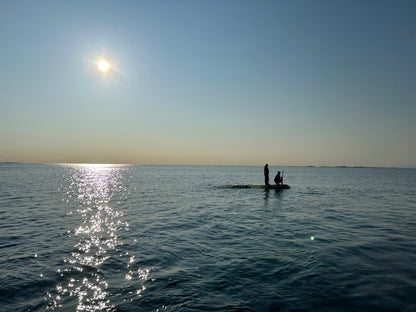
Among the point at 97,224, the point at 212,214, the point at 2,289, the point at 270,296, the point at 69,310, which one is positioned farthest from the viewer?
the point at 212,214

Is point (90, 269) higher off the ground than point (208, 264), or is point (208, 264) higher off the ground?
point (208, 264)

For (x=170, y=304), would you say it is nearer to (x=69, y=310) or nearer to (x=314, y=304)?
(x=69, y=310)

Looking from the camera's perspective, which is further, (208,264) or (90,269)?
(208,264)

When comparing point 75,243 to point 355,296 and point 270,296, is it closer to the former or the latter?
point 270,296

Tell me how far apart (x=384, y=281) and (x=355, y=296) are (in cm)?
181

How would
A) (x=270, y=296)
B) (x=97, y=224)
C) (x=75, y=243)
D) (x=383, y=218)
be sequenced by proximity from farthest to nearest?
1. (x=383, y=218)
2. (x=97, y=224)
3. (x=75, y=243)
4. (x=270, y=296)

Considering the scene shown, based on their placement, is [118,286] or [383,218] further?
[383,218]

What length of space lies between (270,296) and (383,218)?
1685cm

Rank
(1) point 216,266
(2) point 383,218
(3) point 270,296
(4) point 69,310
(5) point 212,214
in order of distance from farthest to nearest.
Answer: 1. (5) point 212,214
2. (2) point 383,218
3. (1) point 216,266
4. (3) point 270,296
5. (4) point 69,310

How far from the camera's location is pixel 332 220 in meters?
18.0

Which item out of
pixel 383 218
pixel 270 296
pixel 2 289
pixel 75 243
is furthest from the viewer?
pixel 383 218

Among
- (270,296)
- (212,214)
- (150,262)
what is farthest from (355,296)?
(212,214)

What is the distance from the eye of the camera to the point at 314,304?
6.71m

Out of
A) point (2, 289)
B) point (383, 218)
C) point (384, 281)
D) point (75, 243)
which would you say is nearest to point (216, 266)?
point (384, 281)
